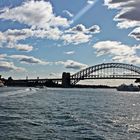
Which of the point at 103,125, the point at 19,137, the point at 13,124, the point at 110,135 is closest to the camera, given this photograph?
the point at 19,137

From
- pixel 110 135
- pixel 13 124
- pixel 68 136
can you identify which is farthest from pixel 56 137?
pixel 13 124

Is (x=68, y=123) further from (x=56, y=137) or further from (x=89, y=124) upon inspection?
(x=56, y=137)

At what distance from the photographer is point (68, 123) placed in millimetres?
36719

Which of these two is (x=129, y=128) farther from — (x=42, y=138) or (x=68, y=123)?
(x=42, y=138)

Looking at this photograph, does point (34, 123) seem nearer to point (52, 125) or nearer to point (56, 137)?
point (52, 125)

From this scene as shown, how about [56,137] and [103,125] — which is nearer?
[56,137]

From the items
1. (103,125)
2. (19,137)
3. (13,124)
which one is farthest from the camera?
(103,125)

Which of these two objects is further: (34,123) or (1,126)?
(34,123)

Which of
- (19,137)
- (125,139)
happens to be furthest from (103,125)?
(19,137)

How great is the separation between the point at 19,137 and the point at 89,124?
32.8 feet

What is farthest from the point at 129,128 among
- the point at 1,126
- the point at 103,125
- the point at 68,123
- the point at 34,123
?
the point at 1,126

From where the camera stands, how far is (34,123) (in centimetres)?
3547

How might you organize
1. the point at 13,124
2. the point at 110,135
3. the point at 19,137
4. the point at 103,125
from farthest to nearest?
the point at 103,125 → the point at 13,124 → the point at 110,135 → the point at 19,137

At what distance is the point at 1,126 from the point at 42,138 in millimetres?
5281
